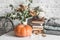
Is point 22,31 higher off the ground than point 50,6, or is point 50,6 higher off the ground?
point 50,6

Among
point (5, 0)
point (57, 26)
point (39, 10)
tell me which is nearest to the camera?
point (57, 26)

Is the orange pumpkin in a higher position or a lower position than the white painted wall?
lower

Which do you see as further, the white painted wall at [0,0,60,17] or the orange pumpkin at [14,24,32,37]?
the white painted wall at [0,0,60,17]

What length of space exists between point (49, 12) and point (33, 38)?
60cm

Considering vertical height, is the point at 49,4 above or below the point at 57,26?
above

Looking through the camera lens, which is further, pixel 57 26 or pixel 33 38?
pixel 57 26

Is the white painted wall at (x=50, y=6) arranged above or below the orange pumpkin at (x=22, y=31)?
above

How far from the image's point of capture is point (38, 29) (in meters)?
1.81

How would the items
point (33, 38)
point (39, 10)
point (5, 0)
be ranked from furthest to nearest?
point (5, 0) < point (39, 10) < point (33, 38)

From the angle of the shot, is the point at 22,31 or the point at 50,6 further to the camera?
the point at 50,6

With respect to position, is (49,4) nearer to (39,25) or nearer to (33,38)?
(39,25)

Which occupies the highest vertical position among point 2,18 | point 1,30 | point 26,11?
point 26,11

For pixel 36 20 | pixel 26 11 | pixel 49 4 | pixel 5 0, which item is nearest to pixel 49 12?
pixel 49 4

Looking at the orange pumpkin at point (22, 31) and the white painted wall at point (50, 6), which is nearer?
the orange pumpkin at point (22, 31)
